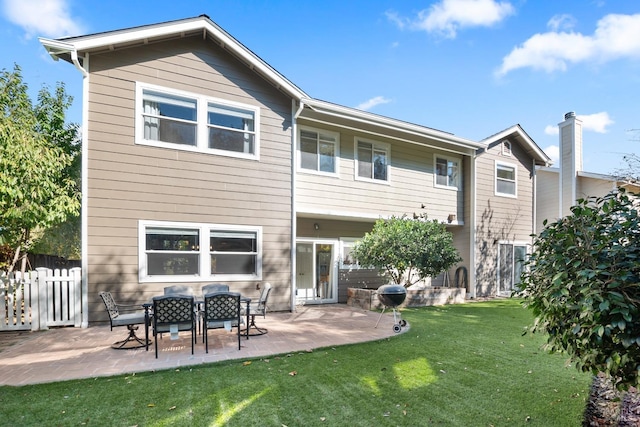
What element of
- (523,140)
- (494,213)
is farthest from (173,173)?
(523,140)

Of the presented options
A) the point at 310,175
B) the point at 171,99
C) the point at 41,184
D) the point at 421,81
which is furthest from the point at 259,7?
the point at 41,184

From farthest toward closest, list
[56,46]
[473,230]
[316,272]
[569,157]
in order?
[473,230], [569,157], [316,272], [56,46]

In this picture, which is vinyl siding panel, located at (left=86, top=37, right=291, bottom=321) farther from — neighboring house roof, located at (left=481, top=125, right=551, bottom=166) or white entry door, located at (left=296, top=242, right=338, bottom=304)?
neighboring house roof, located at (left=481, top=125, right=551, bottom=166)

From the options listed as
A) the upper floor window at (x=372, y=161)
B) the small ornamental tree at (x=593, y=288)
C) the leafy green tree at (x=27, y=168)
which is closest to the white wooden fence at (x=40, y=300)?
the leafy green tree at (x=27, y=168)

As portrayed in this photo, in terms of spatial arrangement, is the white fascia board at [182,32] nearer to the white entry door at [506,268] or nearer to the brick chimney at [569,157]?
the brick chimney at [569,157]

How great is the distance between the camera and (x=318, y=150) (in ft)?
35.7

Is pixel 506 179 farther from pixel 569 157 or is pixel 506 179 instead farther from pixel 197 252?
pixel 197 252

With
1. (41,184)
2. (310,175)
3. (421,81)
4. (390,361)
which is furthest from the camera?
(421,81)

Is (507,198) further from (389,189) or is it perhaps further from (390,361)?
(390,361)

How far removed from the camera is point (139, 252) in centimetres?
793

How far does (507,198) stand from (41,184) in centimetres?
1505

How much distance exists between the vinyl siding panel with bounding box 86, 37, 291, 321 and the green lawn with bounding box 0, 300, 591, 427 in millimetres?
3969

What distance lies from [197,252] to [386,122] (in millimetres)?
6754

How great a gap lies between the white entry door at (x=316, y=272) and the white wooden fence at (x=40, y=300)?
5785mm
